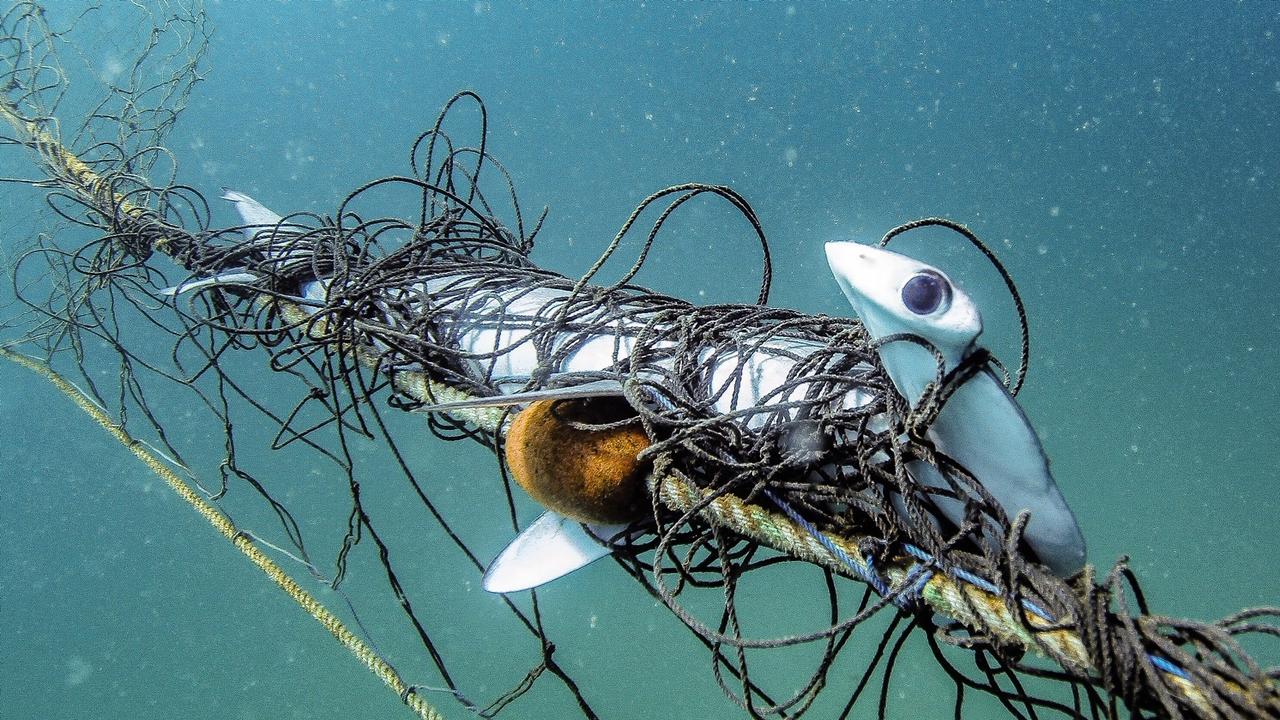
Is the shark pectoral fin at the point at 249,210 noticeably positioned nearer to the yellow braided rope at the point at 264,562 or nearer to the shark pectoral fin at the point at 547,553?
the yellow braided rope at the point at 264,562

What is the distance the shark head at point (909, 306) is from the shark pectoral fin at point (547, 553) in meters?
0.79

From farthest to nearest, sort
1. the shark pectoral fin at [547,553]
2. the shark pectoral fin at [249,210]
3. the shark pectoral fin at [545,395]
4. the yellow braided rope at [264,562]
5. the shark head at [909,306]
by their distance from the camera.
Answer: the shark pectoral fin at [249,210] → the yellow braided rope at [264,562] → the shark pectoral fin at [547,553] → the shark pectoral fin at [545,395] → the shark head at [909,306]

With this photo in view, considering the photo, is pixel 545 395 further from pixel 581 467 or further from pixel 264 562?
pixel 264 562

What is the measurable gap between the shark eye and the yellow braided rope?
163 centimetres

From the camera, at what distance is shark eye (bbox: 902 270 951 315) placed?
112cm

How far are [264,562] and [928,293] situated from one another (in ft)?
8.12

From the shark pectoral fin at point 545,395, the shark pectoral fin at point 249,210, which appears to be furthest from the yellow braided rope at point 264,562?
the shark pectoral fin at point 249,210

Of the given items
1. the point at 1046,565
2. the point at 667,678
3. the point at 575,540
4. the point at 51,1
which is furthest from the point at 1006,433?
the point at 51,1

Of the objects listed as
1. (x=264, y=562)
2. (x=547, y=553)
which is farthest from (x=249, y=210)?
(x=547, y=553)

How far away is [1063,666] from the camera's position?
104 centimetres

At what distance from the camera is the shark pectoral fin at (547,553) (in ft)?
5.65

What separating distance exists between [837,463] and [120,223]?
11.6ft

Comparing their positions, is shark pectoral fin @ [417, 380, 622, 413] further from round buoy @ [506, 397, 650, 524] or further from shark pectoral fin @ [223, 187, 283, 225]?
shark pectoral fin @ [223, 187, 283, 225]

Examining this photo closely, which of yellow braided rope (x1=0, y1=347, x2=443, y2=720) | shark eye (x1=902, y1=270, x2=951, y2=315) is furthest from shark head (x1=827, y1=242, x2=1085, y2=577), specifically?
yellow braided rope (x1=0, y1=347, x2=443, y2=720)
